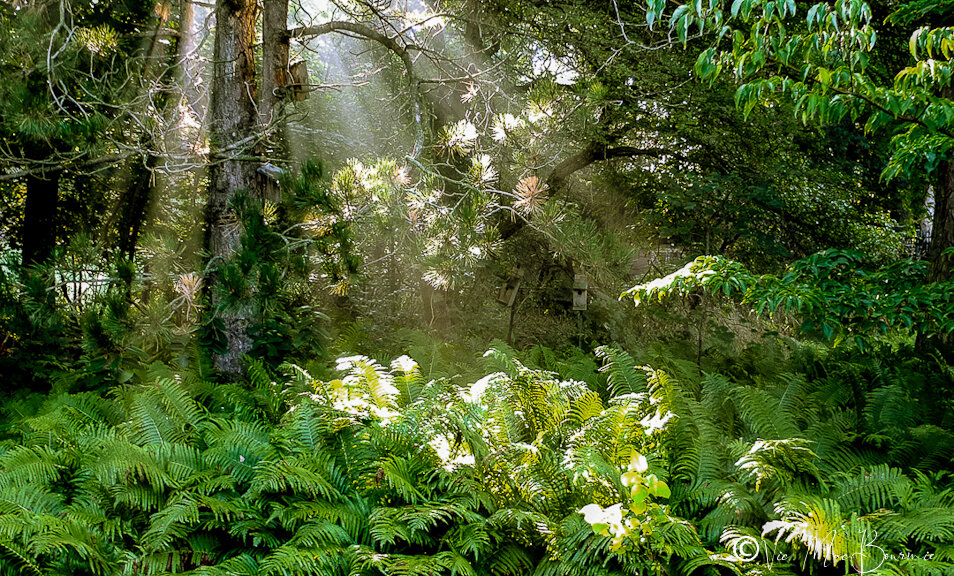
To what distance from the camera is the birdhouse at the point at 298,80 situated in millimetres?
4379

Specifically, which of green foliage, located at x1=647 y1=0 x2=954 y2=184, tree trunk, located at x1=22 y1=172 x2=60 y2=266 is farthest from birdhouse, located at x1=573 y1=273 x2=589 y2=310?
tree trunk, located at x1=22 y1=172 x2=60 y2=266

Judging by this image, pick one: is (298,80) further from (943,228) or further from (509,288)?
(943,228)

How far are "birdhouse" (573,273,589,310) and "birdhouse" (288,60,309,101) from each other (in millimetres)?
2902

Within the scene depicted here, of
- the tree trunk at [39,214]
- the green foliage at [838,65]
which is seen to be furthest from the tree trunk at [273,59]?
the green foliage at [838,65]

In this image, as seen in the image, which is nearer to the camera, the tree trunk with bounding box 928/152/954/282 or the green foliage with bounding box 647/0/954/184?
the green foliage with bounding box 647/0/954/184

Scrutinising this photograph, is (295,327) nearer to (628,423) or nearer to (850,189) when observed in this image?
(628,423)

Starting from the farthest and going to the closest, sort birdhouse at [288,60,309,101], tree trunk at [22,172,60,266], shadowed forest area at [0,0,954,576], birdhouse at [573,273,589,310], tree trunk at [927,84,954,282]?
birdhouse at [573,273,589,310] < tree trunk at [22,172,60,266] < birdhouse at [288,60,309,101] < tree trunk at [927,84,954,282] < shadowed forest area at [0,0,954,576]

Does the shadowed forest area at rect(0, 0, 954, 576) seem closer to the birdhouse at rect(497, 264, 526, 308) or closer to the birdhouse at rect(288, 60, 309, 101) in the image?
the birdhouse at rect(288, 60, 309, 101)

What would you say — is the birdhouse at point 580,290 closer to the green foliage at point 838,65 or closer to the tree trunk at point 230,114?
the tree trunk at point 230,114

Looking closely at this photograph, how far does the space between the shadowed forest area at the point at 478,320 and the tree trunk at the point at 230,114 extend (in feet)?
0.10

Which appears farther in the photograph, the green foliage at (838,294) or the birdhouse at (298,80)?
the birdhouse at (298,80)

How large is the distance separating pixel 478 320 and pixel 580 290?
1060mm

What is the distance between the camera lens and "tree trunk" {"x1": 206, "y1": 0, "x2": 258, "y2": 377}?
4250mm

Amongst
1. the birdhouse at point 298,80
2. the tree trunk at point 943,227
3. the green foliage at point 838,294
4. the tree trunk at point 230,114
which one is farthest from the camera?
the birdhouse at point 298,80
